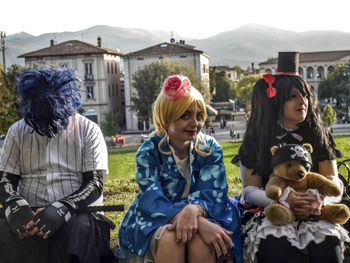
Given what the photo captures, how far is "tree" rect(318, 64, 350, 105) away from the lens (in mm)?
57359

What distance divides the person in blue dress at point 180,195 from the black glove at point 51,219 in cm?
47

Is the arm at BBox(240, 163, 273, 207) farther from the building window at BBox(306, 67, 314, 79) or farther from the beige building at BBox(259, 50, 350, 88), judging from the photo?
the building window at BBox(306, 67, 314, 79)

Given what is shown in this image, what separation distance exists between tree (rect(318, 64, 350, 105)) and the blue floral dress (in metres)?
57.7

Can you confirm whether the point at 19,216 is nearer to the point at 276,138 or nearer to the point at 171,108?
the point at 171,108

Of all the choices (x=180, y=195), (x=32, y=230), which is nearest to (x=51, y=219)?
(x=32, y=230)

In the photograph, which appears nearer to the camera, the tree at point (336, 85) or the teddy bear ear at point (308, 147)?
the teddy bear ear at point (308, 147)

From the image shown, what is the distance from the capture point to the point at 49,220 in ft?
9.71

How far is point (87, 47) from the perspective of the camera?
171ft

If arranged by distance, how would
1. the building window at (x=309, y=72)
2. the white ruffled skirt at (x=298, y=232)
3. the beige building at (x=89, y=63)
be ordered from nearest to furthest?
the white ruffled skirt at (x=298, y=232) < the beige building at (x=89, y=63) < the building window at (x=309, y=72)

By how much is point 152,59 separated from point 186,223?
162 feet

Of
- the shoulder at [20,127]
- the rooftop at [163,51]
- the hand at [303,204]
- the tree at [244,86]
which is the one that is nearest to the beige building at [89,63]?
the rooftop at [163,51]

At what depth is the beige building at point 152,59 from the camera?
50.1m

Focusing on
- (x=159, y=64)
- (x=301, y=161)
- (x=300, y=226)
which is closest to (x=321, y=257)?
(x=300, y=226)

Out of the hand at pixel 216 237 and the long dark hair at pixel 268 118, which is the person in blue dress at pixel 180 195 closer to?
the hand at pixel 216 237
